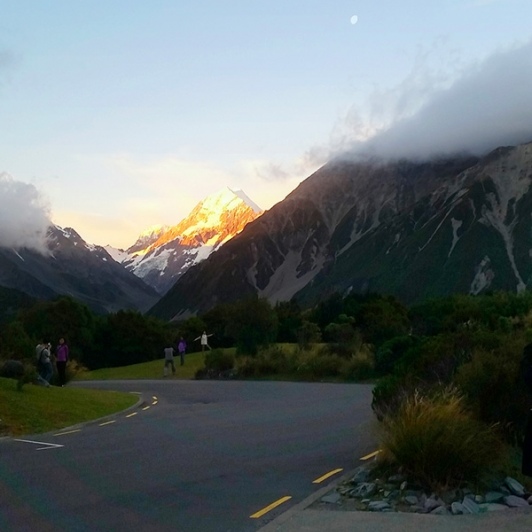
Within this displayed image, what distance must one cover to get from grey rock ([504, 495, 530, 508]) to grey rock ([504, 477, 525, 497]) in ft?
0.42

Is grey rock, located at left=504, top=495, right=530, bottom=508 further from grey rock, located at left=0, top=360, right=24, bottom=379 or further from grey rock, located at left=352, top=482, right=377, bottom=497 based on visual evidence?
grey rock, located at left=0, top=360, right=24, bottom=379

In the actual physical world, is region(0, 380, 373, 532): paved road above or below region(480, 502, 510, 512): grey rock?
above

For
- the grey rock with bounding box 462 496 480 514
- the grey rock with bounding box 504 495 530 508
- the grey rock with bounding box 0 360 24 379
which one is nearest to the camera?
the grey rock with bounding box 462 496 480 514

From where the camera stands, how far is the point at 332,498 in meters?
8.99

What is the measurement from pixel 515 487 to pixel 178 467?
4.79 m

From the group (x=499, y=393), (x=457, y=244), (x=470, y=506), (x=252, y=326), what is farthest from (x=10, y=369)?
(x=457, y=244)

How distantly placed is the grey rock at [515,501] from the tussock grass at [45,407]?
34.7ft

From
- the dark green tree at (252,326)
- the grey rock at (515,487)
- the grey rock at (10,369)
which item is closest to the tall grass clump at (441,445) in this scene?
the grey rock at (515,487)

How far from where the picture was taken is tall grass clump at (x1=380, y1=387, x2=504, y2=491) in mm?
8906

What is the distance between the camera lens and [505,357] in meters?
11.1

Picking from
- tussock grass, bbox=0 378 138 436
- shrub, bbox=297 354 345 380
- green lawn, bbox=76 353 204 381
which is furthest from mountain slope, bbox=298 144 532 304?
tussock grass, bbox=0 378 138 436

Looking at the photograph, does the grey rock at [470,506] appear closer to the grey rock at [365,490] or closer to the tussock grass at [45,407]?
the grey rock at [365,490]

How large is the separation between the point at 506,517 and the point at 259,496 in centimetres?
291

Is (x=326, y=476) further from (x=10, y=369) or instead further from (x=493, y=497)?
(x=10, y=369)
